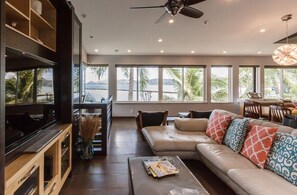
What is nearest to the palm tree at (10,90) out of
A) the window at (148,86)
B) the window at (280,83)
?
the window at (148,86)

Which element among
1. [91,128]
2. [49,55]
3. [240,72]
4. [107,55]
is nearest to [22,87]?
[49,55]

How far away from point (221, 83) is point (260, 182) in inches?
278

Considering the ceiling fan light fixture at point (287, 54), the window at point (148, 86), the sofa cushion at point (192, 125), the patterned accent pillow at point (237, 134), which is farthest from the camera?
the window at point (148, 86)

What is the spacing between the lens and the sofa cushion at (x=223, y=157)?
2256mm

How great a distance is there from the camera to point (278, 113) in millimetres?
4621

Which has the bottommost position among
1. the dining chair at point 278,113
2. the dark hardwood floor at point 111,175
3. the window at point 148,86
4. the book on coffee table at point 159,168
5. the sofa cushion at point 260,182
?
the dark hardwood floor at point 111,175

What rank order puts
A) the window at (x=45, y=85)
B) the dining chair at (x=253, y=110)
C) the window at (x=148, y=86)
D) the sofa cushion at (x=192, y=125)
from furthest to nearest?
the window at (x=148, y=86)
the dining chair at (x=253, y=110)
the sofa cushion at (x=192, y=125)
the window at (x=45, y=85)

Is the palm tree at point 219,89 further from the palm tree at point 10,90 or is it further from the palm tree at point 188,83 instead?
the palm tree at point 10,90

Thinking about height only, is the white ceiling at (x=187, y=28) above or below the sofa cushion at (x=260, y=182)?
above

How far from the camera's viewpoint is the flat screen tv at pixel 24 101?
1562 millimetres

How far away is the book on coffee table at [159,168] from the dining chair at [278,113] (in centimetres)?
347

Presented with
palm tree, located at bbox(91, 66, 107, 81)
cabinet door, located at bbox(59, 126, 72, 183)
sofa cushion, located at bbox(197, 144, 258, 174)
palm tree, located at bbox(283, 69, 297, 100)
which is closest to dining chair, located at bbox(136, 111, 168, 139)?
sofa cushion, located at bbox(197, 144, 258, 174)

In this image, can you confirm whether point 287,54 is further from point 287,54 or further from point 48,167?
point 48,167

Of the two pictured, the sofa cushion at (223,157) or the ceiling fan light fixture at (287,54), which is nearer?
the sofa cushion at (223,157)
